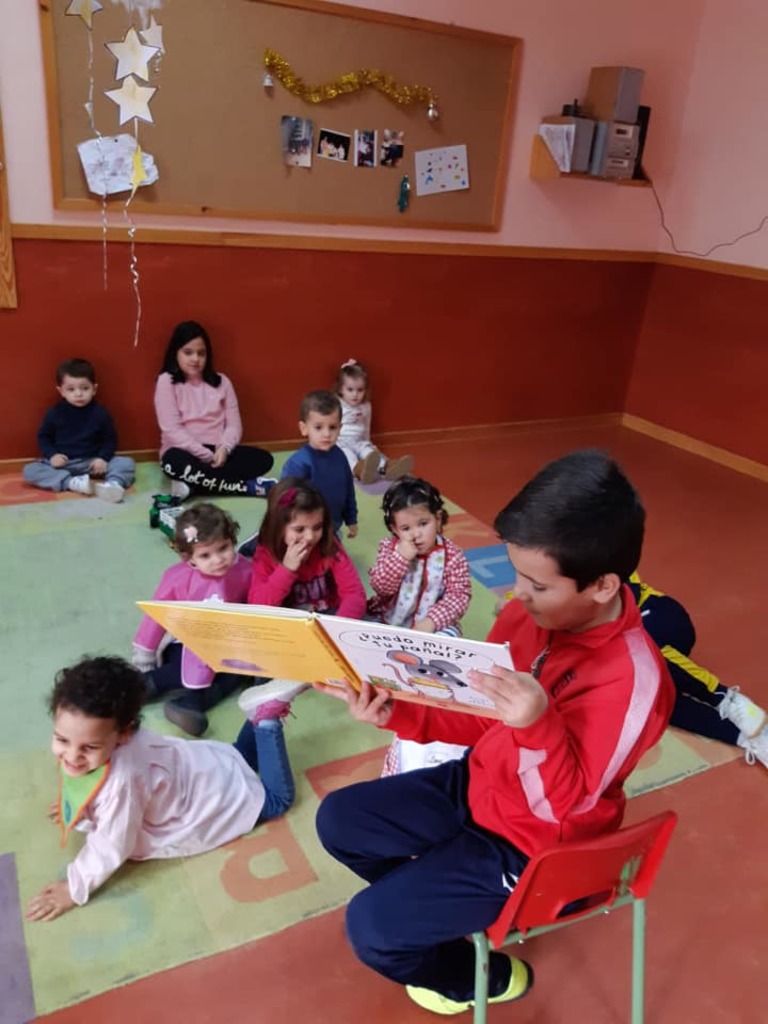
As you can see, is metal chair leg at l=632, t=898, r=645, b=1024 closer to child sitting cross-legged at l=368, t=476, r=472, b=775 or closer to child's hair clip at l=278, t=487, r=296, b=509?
child sitting cross-legged at l=368, t=476, r=472, b=775

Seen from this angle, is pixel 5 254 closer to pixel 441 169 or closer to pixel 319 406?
pixel 319 406

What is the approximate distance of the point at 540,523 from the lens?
105cm

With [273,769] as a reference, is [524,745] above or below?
above

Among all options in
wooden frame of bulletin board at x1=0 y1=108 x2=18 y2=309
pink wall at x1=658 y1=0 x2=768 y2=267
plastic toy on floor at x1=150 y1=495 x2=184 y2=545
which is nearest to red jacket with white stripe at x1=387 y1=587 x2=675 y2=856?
plastic toy on floor at x1=150 y1=495 x2=184 y2=545

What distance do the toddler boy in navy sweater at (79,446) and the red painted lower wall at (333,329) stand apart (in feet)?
0.38

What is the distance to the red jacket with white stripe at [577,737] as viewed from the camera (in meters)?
1.04

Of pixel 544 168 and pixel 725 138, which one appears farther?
pixel 725 138

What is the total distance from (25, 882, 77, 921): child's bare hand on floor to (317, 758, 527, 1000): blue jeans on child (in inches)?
21.9

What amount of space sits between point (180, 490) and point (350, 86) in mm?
1807

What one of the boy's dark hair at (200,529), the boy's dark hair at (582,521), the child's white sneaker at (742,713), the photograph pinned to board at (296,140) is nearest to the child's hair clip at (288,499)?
the boy's dark hair at (200,529)

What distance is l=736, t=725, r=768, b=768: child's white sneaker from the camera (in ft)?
6.68

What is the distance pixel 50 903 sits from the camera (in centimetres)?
148

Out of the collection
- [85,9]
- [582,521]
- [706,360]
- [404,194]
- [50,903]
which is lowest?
[50,903]

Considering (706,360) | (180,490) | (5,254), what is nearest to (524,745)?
(180,490)
